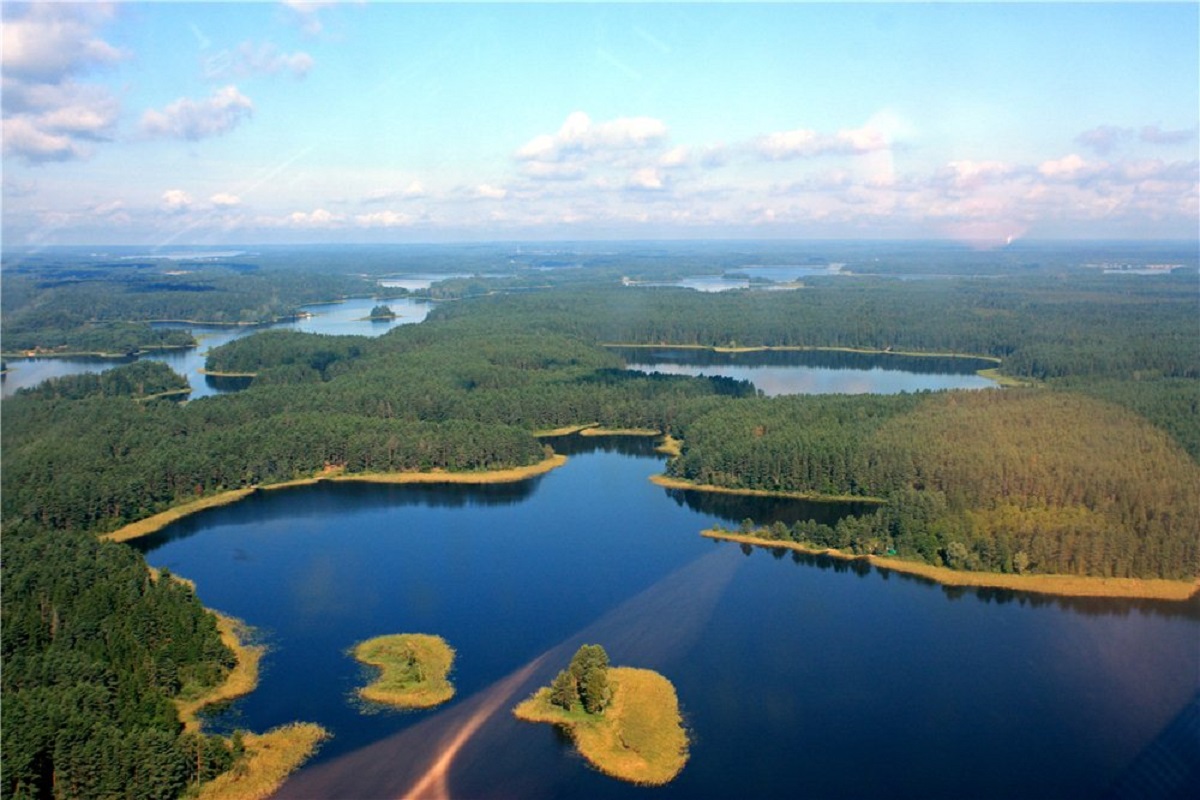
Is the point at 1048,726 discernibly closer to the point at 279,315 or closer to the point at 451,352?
the point at 451,352

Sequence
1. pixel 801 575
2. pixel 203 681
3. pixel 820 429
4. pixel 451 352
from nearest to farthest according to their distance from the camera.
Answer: pixel 203 681 < pixel 801 575 < pixel 820 429 < pixel 451 352

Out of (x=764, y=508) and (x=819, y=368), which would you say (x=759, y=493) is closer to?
(x=764, y=508)

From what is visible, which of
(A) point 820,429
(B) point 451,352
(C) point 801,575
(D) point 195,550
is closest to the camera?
(C) point 801,575

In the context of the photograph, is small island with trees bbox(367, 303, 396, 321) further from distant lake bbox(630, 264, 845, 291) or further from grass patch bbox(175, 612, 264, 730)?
grass patch bbox(175, 612, 264, 730)

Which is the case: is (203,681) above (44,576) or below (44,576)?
below

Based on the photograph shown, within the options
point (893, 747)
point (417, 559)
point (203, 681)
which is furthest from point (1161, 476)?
point (203, 681)

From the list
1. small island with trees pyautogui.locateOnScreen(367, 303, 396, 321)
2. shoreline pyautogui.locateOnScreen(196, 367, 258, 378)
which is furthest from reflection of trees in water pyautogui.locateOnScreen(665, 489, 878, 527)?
small island with trees pyautogui.locateOnScreen(367, 303, 396, 321)

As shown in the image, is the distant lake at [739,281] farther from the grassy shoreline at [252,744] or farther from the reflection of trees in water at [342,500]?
the grassy shoreline at [252,744]
